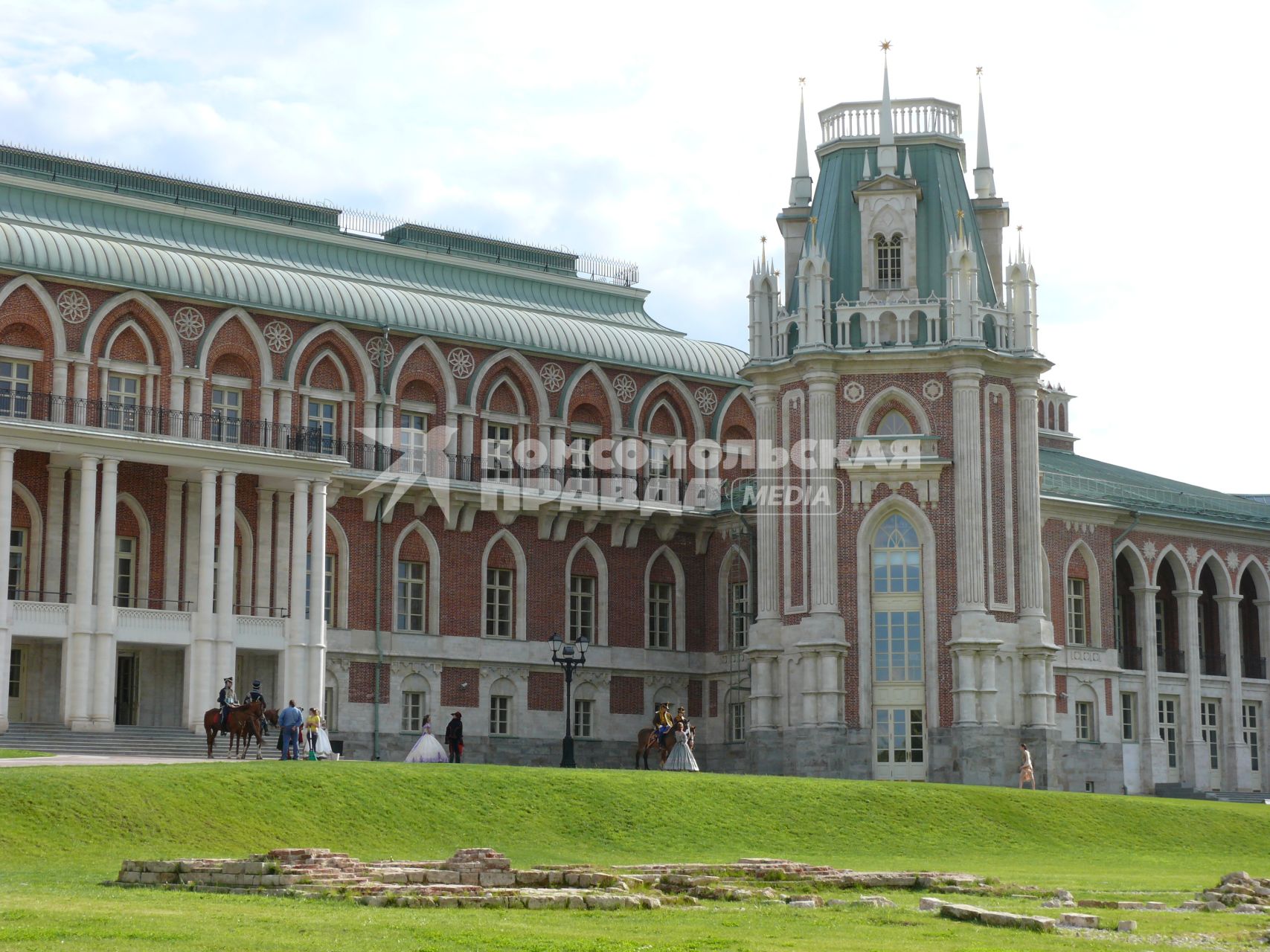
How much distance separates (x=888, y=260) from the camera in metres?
53.8

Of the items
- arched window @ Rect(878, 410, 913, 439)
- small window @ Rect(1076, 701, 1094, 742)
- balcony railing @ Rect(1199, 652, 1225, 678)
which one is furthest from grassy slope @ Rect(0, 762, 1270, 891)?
balcony railing @ Rect(1199, 652, 1225, 678)

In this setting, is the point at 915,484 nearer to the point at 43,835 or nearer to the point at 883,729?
the point at 883,729

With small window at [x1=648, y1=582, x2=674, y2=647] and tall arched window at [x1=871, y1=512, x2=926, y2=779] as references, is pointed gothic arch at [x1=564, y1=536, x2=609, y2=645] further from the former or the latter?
tall arched window at [x1=871, y1=512, x2=926, y2=779]

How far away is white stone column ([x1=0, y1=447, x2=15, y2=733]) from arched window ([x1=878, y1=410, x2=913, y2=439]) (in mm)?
22557

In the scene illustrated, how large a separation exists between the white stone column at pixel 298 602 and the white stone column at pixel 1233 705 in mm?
29867

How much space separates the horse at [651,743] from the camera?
48.4 meters

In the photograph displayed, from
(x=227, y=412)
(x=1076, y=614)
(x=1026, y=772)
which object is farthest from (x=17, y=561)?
(x=1076, y=614)

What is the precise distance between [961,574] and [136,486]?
21.4 metres

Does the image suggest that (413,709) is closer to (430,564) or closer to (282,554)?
(430,564)

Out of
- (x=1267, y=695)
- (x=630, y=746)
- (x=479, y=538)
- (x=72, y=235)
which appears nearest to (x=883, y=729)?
(x=630, y=746)

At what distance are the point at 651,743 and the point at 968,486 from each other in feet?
36.0

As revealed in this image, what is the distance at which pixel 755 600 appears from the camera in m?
57.4

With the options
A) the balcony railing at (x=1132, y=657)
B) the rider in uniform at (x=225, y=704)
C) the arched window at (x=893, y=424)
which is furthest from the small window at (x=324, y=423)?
the balcony railing at (x=1132, y=657)

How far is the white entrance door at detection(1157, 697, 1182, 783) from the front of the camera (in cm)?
5997
